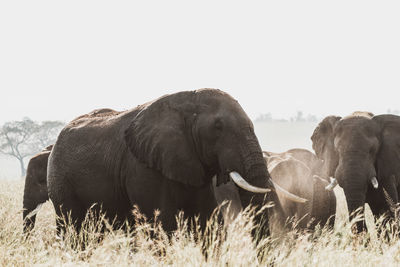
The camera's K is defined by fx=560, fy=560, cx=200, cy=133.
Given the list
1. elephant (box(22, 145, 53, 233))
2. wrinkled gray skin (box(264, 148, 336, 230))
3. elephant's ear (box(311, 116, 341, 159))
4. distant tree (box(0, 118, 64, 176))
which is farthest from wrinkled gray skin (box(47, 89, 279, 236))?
distant tree (box(0, 118, 64, 176))

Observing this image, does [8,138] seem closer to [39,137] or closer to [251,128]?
[39,137]

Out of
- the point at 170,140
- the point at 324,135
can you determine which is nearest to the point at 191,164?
the point at 170,140

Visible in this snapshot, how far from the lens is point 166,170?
241 inches

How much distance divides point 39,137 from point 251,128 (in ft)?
258

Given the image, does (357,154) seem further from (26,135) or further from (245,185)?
(26,135)

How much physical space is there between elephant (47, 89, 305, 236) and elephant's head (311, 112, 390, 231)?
229cm

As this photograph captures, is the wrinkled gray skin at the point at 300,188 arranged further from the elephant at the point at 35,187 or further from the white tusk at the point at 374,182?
the elephant at the point at 35,187

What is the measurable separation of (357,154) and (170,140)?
3.96 meters

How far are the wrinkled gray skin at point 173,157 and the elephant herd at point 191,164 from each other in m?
0.01

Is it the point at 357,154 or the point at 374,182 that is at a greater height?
the point at 357,154

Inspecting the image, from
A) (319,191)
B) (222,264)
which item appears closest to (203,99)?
(222,264)

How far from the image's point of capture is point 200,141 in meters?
6.11

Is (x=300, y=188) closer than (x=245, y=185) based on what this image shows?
No

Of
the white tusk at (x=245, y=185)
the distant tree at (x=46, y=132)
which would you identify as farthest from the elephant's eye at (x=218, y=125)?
the distant tree at (x=46, y=132)
